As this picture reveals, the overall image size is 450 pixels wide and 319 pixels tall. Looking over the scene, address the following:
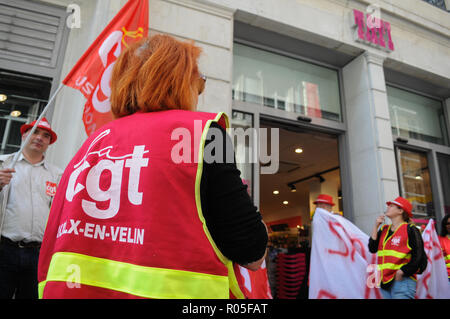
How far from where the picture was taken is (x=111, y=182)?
1.22 m

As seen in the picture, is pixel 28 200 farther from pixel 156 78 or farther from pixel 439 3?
pixel 439 3

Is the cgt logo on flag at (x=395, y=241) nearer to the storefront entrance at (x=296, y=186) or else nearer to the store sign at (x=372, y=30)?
the storefront entrance at (x=296, y=186)

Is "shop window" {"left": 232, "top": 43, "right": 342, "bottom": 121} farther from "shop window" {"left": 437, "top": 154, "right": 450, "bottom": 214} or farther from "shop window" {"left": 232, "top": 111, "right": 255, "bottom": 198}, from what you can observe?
"shop window" {"left": 437, "top": 154, "right": 450, "bottom": 214}

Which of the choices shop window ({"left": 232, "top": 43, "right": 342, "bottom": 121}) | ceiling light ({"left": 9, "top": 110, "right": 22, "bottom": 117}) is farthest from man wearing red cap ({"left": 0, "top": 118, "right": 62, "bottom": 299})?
shop window ({"left": 232, "top": 43, "right": 342, "bottom": 121})

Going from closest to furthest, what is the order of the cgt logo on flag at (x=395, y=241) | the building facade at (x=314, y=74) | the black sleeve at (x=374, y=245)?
the cgt logo on flag at (x=395, y=241), the black sleeve at (x=374, y=245), the building facade at (x=314, y=74)

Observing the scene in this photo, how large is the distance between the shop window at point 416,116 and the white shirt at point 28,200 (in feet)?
22.1

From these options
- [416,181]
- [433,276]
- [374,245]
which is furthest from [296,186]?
[374,245]

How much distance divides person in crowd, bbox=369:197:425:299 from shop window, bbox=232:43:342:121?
269 centimetres

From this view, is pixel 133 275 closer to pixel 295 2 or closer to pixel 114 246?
pixel 114 246

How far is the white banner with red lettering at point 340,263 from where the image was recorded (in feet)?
15.0

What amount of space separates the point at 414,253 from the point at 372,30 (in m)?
4.64

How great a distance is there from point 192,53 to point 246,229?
822 millimetres

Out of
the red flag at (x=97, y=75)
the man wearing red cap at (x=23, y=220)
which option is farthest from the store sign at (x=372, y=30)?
the man wearing red cap at (x=23, y=220)

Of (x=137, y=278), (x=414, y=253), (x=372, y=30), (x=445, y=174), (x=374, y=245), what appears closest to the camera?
(x=137, y=278)
